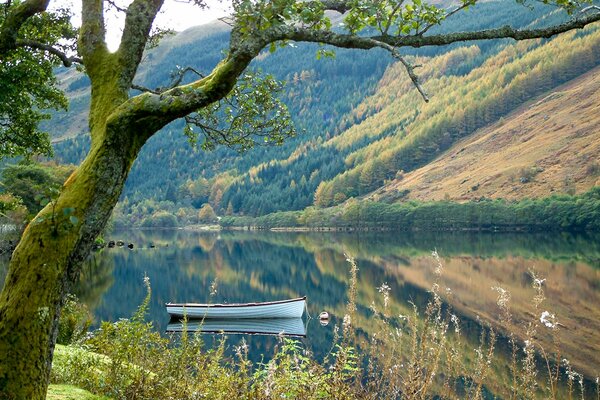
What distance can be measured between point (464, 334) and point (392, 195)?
158 m

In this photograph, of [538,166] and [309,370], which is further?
[538,166]

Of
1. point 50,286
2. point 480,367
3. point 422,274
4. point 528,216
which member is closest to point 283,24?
point 50,286

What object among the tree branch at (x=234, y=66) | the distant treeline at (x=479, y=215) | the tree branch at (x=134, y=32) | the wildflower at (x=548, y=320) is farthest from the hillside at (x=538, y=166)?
the tree branch at (x=134, y=32)

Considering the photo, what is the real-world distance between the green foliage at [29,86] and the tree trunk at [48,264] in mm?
5853

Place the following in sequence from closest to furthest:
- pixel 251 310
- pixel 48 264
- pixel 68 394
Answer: pixel 48 264, pixel 68 394, pixel 251 310

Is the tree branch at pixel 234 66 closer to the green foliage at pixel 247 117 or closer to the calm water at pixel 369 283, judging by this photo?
the green foliage at pixel 247 117

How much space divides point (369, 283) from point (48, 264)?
49398 millimetres

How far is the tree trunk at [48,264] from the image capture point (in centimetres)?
485

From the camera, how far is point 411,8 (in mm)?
5996

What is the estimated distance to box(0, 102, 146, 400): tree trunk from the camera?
15.9 ft

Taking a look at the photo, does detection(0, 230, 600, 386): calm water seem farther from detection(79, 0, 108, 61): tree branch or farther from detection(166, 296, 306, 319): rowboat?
detection(79, 0, 108, 61): tree branch

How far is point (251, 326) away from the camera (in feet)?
121

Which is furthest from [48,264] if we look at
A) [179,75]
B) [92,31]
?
[179,75]

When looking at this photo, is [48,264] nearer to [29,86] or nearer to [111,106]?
[111,106]
